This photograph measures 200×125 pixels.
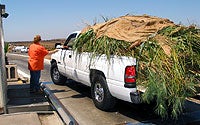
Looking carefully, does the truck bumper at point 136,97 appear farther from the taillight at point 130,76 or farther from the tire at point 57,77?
the tire at point 57,77

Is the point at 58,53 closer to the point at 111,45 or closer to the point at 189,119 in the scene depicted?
the point at 111,45

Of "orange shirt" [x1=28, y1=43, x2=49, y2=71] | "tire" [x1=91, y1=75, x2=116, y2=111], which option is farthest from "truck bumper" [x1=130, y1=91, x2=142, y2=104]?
"orange shirt" [x1=28, y1=43, x2=49, y2=71]

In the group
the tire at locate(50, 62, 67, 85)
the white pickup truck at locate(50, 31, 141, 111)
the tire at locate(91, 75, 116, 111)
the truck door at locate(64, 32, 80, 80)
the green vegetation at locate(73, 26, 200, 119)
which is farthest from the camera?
the tire at locate(50, 62, 67, 85)

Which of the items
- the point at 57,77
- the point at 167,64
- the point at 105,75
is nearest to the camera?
the point at 167,64

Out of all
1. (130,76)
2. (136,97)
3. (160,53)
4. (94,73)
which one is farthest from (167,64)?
(94,73)

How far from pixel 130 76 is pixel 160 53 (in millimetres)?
744

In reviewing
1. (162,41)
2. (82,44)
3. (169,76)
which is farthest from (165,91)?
(82,44)

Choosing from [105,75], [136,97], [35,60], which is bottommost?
[136,97]

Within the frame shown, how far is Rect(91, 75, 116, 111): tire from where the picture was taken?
6.93 m

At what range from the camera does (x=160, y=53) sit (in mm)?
5820

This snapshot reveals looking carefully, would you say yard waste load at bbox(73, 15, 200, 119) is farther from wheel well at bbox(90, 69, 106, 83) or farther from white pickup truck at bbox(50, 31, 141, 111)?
wheel well at bbox(90, 69, 106, 83)

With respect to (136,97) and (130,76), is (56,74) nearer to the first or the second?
(130,76)

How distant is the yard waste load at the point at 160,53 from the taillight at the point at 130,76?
0.11 metres

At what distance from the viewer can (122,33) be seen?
22.7ft
